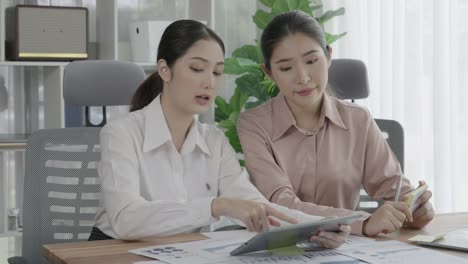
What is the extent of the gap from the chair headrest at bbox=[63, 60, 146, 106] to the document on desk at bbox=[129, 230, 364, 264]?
110cm

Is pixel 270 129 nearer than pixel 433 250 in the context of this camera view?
No

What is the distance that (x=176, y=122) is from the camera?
2201mm

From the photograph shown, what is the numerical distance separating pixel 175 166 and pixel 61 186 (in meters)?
0.42

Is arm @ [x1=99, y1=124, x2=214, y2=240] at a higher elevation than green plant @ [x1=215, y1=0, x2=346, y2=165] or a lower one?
lower

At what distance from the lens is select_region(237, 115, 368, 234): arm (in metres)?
2.20

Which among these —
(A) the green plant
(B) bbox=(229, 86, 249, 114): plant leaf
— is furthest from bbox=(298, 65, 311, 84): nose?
(B) bbox=(229, 86, 249, 114): plant leaf

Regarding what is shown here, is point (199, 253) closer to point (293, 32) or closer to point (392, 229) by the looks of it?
point (392, 229)

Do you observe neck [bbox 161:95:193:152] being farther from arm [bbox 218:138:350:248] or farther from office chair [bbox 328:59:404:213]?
office chair [bbox 328:59:404:213]

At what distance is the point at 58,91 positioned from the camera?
408 centimetres

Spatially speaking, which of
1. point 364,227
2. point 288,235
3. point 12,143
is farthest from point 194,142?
point 12,143

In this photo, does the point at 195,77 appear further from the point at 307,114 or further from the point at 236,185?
the point at 307,114

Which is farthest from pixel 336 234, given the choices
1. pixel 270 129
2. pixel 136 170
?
pixel 270 129

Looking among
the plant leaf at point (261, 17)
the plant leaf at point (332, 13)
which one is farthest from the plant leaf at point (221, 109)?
the plant leaf at point (332, 13)

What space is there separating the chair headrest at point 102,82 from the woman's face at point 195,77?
19.6 inches
